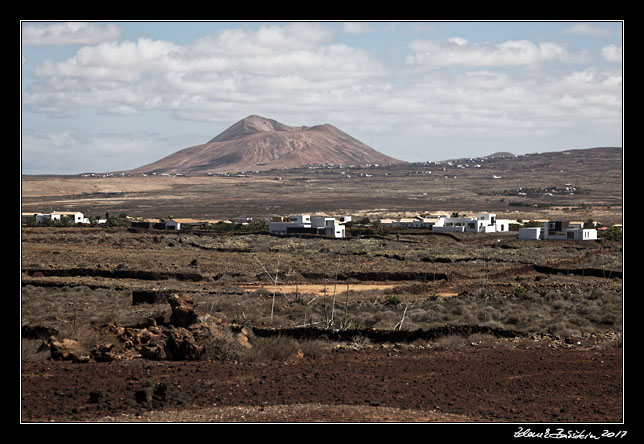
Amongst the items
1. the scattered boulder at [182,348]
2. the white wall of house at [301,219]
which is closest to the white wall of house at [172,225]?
the white wall of house at [301,219]

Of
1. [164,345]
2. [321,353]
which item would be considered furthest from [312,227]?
[164,345]

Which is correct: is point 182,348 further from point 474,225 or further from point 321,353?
point 474,225

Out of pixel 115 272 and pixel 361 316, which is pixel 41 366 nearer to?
pixel 361 316

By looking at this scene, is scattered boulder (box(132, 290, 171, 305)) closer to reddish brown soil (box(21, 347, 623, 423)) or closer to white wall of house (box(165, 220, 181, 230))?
reddish brown soil (box(21, 347, 623, 423))

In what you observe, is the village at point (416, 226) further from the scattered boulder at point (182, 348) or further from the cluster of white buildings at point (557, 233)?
the scattered boulder at point (182, 348)

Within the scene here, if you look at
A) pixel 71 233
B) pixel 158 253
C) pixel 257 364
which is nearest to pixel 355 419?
pixel 257 364
